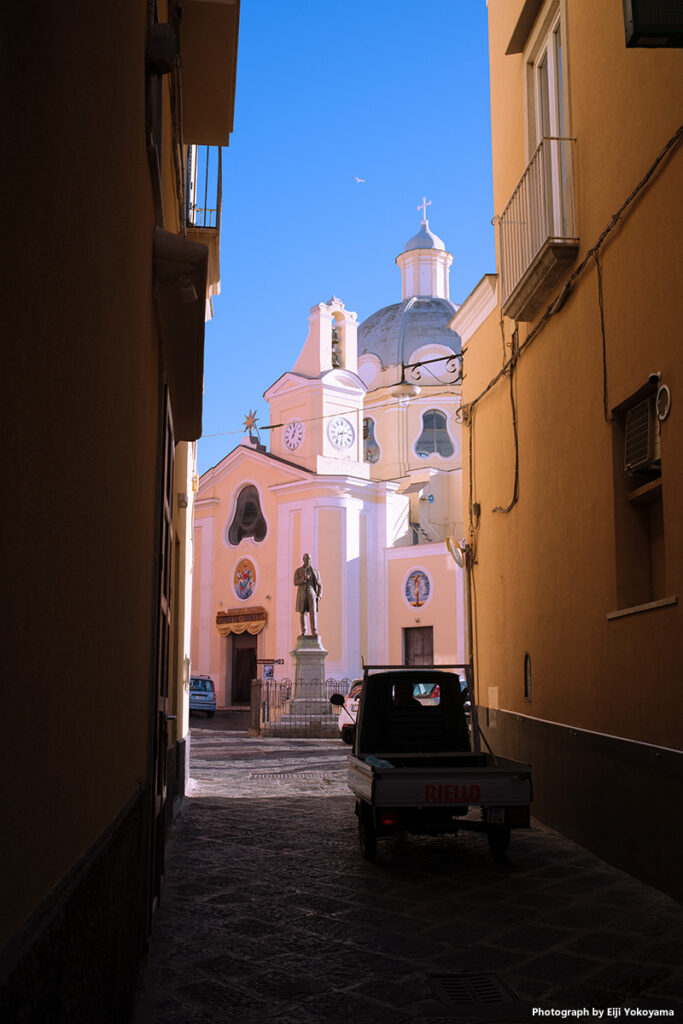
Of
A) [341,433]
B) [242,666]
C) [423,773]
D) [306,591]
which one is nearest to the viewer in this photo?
[423,773]

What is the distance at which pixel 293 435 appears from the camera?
39.9m

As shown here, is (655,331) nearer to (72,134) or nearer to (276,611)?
(72,134)

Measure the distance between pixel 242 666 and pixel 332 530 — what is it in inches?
262

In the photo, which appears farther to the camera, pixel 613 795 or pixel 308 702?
pixel 308 702

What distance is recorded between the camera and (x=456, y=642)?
1358 inches

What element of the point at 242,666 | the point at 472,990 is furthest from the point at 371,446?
the point at 472,990

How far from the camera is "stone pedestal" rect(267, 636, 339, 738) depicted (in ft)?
82.3

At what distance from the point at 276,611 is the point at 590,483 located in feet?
97.6

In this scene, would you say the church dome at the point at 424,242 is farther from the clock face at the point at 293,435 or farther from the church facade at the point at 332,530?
the clock face at the point at 293,435

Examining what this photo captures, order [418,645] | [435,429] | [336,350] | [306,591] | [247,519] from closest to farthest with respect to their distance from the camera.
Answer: [306,591]
[418,645]
[336,350]
[247,519]
[435,429]

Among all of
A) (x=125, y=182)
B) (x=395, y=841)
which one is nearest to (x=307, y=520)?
(x=395, y=841)

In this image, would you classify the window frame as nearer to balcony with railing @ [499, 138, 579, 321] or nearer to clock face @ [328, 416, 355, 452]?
clock face @ [328, 416, 355, 452]

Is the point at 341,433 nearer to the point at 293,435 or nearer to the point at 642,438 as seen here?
the point at 293,435

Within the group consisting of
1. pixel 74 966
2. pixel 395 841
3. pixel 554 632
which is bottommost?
pixel 395 841
